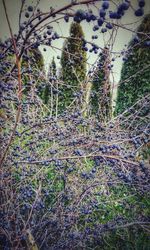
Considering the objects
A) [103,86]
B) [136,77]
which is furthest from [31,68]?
[136,77]

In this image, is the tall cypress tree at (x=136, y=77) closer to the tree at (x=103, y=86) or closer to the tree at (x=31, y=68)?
the tree at (x=103, y=86)

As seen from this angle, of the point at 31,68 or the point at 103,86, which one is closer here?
the point at 31,68

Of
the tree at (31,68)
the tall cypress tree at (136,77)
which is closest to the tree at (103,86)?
the tree at (31,68)

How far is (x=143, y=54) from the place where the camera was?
28.2ft

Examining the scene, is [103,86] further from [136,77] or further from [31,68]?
[136,77]

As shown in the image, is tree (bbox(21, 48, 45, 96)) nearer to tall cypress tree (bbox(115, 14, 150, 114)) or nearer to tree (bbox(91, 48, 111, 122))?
tree (bbox(91, 48, 111, 122))

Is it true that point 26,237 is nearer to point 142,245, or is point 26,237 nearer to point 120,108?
point 142,245

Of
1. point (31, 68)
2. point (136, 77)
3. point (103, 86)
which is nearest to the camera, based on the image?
point (31, 68)

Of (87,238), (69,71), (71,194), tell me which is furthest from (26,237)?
(69,71)

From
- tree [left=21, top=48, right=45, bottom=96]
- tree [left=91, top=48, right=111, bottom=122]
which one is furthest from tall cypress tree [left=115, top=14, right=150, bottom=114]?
tree [left=21, top=48, right=45, bottom=96]

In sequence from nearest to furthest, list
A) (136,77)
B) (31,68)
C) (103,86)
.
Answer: (31,68), (103,86), (136,77)

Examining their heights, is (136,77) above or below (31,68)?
above

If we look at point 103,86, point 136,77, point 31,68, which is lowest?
point 31,68

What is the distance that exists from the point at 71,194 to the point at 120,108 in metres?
6.18
